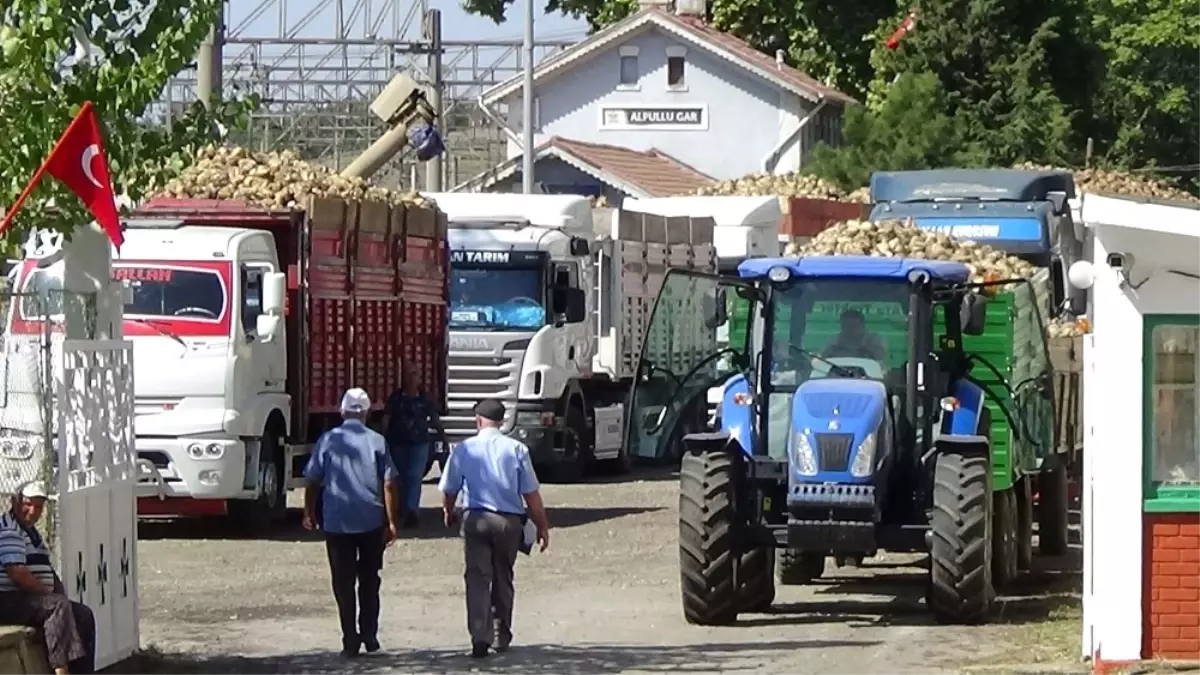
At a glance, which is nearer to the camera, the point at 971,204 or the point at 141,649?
the point at 141,649

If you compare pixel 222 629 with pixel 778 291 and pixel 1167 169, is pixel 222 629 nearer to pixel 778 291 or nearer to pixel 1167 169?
pixel 778 291

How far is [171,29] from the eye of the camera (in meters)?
13.0

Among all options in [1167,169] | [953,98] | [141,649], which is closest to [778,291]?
[141,649]

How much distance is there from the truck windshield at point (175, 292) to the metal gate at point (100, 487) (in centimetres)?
696

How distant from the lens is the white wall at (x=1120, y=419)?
1341 centimetres

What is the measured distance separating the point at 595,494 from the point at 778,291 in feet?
39.6

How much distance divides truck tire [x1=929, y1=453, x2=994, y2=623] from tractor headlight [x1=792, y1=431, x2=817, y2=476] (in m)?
0.81

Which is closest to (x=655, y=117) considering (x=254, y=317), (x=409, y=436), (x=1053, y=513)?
(x=409, y=436)

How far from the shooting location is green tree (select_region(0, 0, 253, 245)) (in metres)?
12.3

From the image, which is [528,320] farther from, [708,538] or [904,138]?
[904,138]

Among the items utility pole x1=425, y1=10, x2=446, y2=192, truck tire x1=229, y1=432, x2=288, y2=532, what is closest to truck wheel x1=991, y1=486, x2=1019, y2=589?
truck tire x1=229, y1=432, x2=288, y2=532

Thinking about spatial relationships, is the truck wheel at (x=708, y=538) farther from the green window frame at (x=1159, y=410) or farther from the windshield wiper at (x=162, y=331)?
the windshield wiper at (x=162, y=331)

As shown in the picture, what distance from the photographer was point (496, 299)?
28.6 meters

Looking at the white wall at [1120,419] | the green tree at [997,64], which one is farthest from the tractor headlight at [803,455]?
the green tree at [997,64]
